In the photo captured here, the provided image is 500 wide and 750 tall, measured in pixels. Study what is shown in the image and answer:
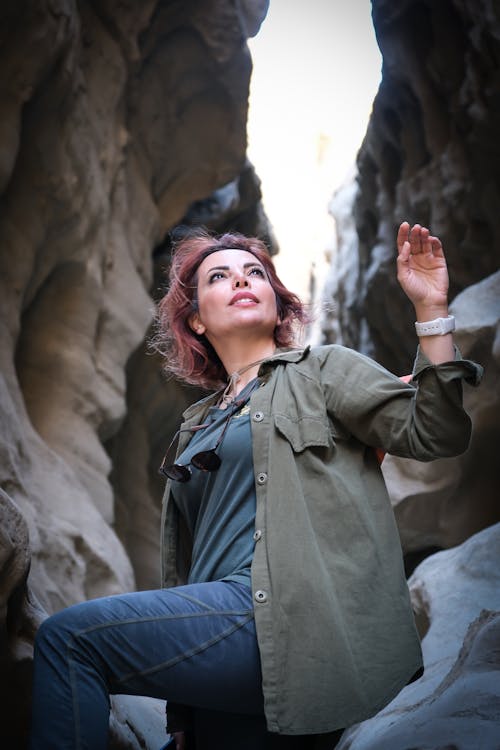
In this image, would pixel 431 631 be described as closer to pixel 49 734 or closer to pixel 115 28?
pixel 49 734

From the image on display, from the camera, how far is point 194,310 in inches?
106

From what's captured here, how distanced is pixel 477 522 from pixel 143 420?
5.16m

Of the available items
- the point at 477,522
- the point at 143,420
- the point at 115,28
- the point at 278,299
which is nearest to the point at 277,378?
the point at 278,299

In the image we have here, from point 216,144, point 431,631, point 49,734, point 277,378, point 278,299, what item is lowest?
point 431,631

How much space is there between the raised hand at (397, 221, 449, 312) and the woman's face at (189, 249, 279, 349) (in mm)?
561

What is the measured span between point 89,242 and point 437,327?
188 inches

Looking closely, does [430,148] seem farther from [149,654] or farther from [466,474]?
[149,654]

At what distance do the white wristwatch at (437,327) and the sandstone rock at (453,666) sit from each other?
Result: 36.0 inches

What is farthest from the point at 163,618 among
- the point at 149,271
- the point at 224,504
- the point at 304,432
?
the point at 149,271

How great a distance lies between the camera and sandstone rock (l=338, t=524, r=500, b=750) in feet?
6.44

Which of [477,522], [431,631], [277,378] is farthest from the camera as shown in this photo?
[477,522]

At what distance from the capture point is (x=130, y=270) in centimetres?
734

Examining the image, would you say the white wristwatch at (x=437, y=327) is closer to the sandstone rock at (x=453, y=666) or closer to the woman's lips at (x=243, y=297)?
the woman's lips at (x=243, y=297)

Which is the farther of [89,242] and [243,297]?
[89,242]
